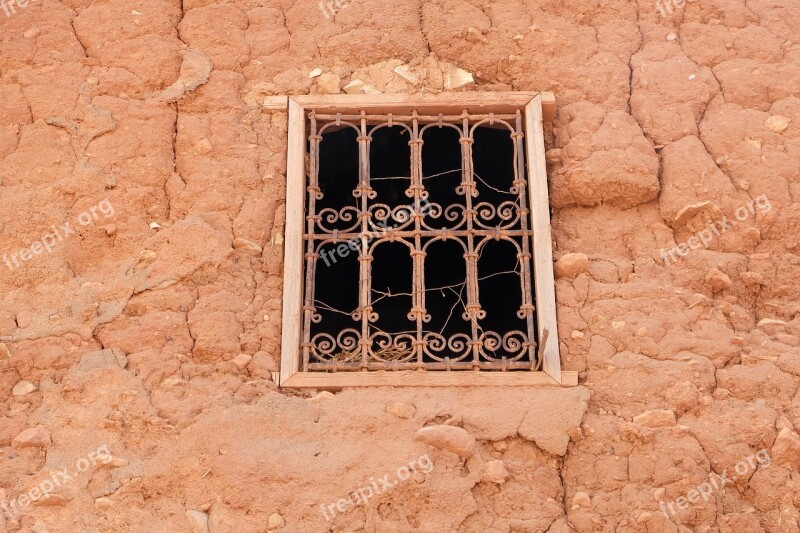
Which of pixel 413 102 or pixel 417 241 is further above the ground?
pixel 413 102

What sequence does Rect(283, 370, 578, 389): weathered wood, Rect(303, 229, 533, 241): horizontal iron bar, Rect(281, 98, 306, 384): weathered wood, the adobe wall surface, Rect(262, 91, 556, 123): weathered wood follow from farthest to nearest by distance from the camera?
Rect(262, 91, 556, 123): weathered wood → Rect(303, 229, 533, 241): horizontal iron bar → Rect(281, 98, 306, 384): weathered wood → Rect(283, 370, 578, 389): weathered wood → the adobe wall surface

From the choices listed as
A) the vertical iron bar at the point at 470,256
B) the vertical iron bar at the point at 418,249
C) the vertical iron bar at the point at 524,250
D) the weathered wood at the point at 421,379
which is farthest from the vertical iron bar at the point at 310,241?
the vertical iron bar at the point at 524,250

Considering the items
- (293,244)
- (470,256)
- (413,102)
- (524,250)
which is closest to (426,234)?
(470,256)

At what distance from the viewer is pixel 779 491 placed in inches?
174

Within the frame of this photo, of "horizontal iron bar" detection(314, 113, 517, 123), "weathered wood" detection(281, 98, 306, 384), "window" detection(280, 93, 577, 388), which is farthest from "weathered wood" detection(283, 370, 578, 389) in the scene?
"horizontal iron bar" detection(314, 113, 517, 123)

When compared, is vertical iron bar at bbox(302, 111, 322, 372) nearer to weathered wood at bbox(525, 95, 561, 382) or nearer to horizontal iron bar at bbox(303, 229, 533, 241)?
horizontal iron bar at bbox(303, 229, 533, 241)

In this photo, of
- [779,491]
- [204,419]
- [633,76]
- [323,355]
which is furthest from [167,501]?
[633,76]

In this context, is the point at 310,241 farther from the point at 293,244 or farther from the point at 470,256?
the point at 470,256

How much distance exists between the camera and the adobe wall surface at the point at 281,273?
4453 millimetres

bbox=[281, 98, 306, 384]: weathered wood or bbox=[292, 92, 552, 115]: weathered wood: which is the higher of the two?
bbox=[292, 92, 552, 115]: weathered wood

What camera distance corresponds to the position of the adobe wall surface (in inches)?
175

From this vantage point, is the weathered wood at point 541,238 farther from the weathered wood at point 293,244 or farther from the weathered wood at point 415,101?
the weathered wood at point 293,244

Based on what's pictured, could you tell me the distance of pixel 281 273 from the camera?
507 centimetres

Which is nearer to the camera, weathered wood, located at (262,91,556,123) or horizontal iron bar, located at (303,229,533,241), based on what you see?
horizontal iron bar, located at (303,229,533,241)
